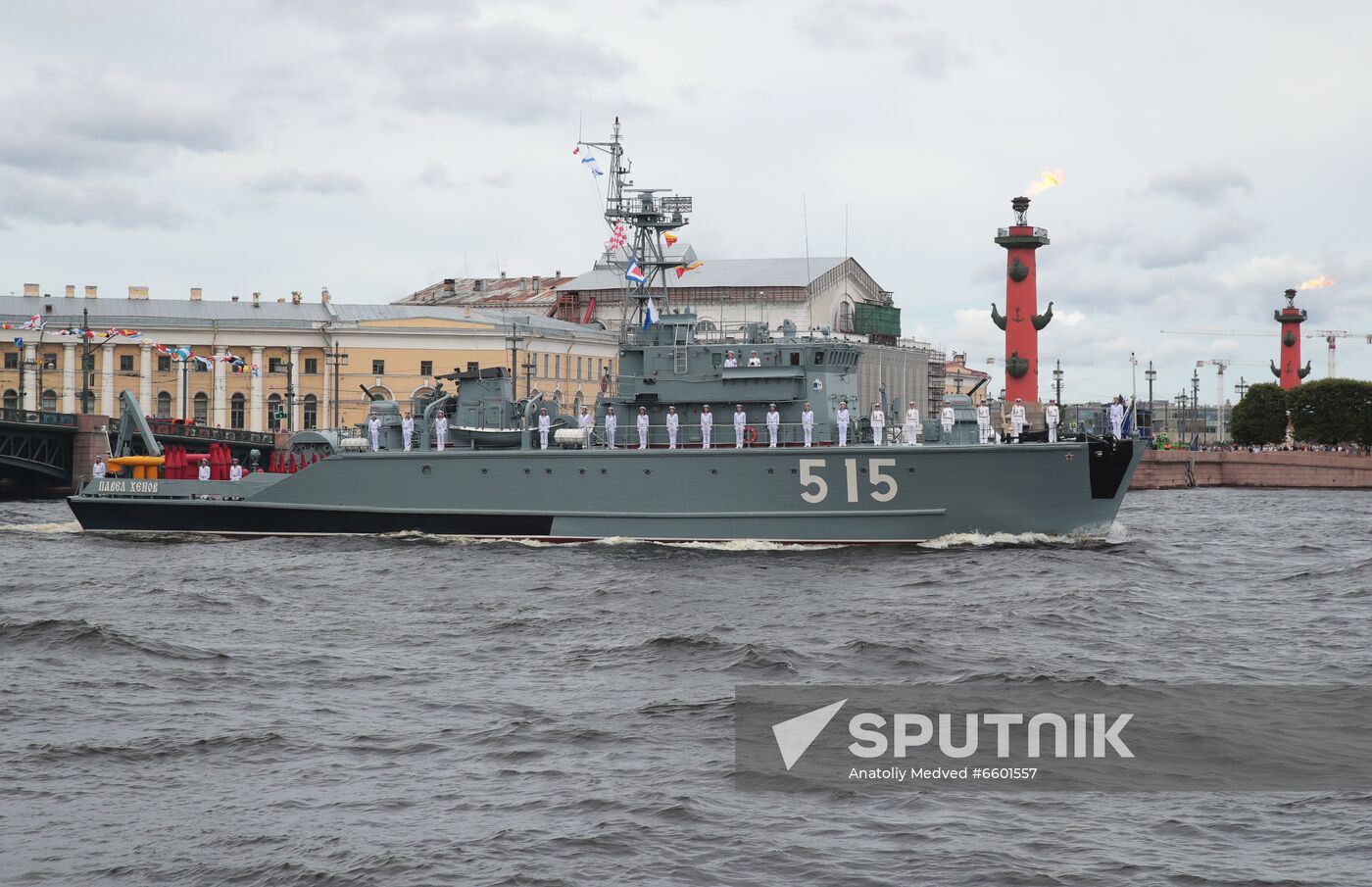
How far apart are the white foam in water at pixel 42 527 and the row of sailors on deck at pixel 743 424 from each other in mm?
13930

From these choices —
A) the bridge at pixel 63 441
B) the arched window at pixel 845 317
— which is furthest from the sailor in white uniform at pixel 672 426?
the arched window at pixel 845 317

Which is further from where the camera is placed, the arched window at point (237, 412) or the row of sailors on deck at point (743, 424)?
the arched window at point (237, 412)

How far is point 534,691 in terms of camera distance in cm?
1667

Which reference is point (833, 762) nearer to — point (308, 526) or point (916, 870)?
point (916, 870)

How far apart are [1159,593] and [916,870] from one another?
1621 centimetres

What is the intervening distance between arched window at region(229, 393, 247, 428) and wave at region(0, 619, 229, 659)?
A: 200 ft

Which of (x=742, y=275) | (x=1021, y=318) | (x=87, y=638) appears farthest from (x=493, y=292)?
(x=87, y=638)

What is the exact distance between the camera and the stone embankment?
76.3 metres

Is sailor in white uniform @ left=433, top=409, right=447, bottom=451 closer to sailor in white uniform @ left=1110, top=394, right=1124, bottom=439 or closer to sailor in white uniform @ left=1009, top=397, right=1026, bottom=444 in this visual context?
sailor in white uniform @ left=1009, top=397, right=1026, bottom=444

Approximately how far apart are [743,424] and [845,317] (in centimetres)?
6520

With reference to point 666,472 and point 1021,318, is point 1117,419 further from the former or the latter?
point 1021,318

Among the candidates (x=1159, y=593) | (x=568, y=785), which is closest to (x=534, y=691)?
(x=568, y=785)

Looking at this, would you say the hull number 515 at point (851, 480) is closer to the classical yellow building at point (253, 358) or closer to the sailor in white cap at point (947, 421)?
the sailor in white cap at point (947, 421)

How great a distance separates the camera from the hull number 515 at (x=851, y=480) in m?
31.8
